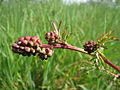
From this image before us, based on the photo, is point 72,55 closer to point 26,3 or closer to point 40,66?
point 40,66

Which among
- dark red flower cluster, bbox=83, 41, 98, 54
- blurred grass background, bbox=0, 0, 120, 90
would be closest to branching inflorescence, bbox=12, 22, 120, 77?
dark red flower cluster, bbox=83, 41, 98, 54

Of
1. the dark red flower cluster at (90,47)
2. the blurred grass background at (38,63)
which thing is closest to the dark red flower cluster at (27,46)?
the dark red flower cluster at (90,47)

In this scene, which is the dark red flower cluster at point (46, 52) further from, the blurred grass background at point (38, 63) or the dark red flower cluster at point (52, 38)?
the blurred grass background at point (38, 63)

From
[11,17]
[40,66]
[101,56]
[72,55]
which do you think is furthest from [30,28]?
[101,56]

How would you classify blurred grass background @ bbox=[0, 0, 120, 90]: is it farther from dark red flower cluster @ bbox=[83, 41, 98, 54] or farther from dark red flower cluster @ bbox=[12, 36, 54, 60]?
dark red flower cluster @ bbox=[12, 36, 54, 60]

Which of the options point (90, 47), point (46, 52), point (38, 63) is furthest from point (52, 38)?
point (38, 63)

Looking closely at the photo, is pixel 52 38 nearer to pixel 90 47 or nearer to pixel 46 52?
pixel 46 52

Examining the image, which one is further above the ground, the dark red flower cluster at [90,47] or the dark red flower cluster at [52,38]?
the dark red flower cluster at [52,38]

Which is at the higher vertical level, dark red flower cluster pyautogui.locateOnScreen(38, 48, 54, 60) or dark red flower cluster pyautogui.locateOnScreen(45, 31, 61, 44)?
dark red flower cluster pyautogui.locateOnScreen(45, 31, 61, 44)

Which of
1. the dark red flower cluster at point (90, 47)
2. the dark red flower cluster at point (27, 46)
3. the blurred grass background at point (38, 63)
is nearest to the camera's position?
the dark red flower cluster at point (27, 46)
